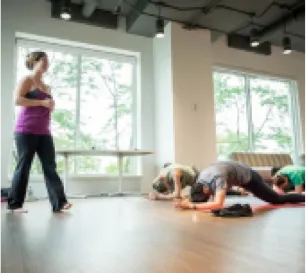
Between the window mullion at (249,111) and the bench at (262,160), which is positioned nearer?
the bench at (262,160)

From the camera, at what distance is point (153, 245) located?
1.21 metres

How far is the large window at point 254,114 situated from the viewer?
19.2ft

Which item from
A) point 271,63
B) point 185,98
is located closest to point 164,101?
point 185,98

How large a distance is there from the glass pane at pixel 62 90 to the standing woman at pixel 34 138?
91.0 inches

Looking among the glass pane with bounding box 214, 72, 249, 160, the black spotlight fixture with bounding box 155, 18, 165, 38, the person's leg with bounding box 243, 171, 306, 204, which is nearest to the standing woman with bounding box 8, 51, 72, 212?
the person's leg with bounding box 243, 171, 306, 204

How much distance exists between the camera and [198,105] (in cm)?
504

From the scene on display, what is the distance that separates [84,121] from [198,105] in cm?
183

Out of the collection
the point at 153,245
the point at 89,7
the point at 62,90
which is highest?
the point at 89,7

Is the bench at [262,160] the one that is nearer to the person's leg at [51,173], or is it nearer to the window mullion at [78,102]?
the window mullion at [78,102]

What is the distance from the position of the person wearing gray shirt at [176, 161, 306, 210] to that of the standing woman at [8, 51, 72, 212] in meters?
1.02

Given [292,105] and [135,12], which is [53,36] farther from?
[292,105]

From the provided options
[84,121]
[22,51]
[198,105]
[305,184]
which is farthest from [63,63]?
[305,184]

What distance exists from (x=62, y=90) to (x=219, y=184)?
3.39 meters

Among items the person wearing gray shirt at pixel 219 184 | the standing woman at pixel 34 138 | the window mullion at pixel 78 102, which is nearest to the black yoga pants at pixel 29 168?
the standing woman at pixel 34 138
